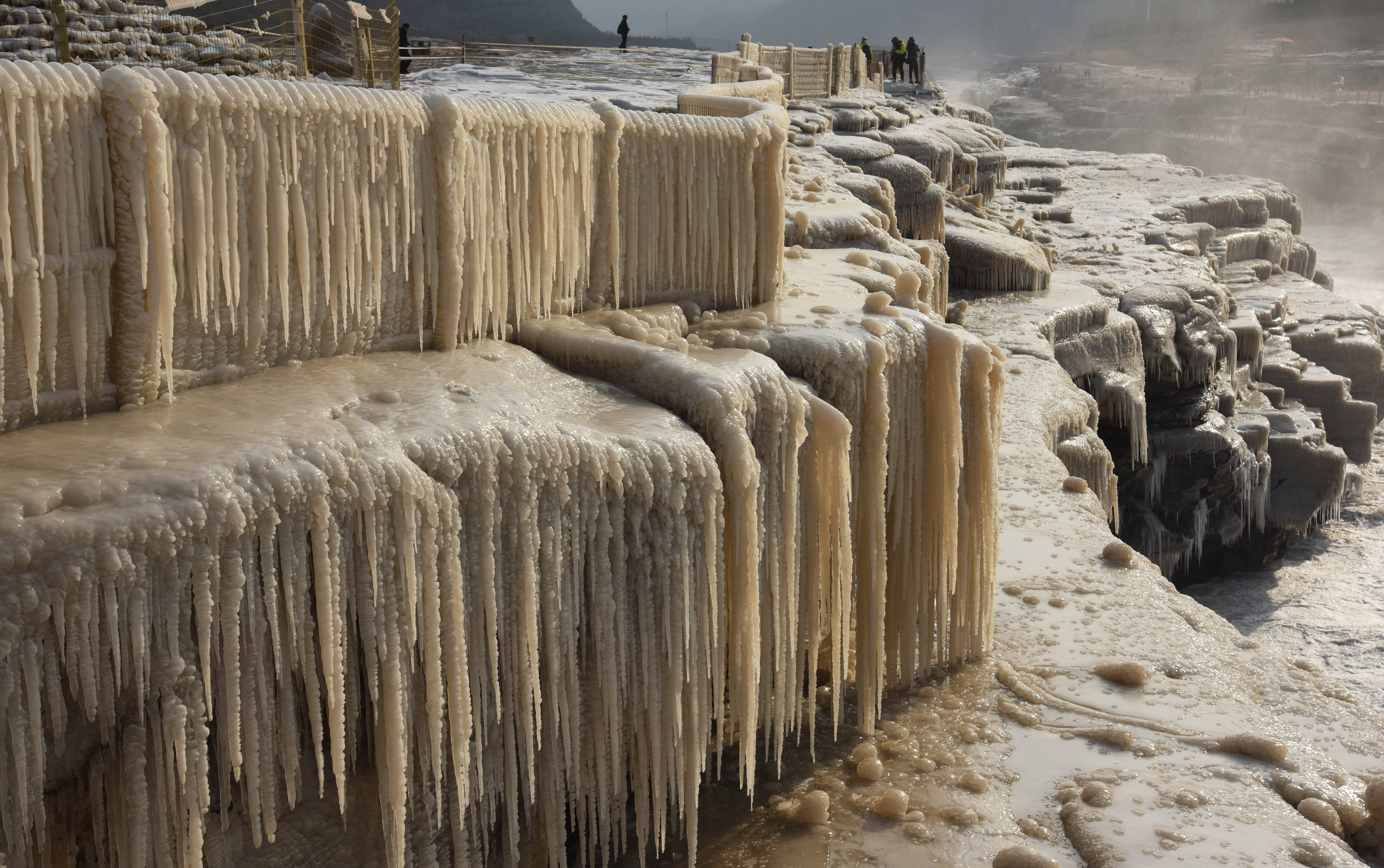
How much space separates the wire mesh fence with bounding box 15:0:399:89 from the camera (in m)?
11.9

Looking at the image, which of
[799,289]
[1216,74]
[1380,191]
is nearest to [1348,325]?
[799,289]

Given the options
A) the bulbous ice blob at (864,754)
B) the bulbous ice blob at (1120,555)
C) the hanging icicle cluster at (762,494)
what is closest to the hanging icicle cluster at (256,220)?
the hanging icicle cluster at (762,494)

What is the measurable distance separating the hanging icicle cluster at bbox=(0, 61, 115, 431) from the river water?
1189cm

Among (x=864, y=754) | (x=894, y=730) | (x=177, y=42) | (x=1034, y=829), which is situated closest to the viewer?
(x=1034, y=829)

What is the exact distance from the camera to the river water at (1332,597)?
12836mm

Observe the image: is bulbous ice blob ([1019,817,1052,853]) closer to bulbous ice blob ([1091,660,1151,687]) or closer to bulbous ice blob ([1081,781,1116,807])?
bulbous ice blob ([1081,781,1116,807])

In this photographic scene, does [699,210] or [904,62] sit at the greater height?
[904,62]

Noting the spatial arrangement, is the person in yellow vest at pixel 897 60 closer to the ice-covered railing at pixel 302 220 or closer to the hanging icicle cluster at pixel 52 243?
the ice-covered railing at pixel 302 220

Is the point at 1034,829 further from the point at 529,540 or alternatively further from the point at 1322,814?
the point at 529,540

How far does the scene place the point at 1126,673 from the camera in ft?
19.1

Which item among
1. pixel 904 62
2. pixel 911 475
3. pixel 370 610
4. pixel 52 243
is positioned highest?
pixel 904 62

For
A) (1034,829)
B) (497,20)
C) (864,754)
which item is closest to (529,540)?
(864,754)

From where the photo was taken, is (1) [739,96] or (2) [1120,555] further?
(1) [739,96]

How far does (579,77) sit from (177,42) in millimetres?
6987
